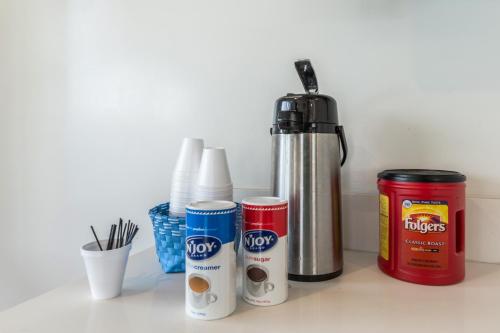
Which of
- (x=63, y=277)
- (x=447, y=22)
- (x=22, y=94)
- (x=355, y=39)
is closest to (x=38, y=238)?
(x=63, y=277)

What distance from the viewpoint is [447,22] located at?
2.27 ft

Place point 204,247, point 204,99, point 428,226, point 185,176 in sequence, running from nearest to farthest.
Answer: point 204,247 → point 428,226 → point 185,176 → point 204,99

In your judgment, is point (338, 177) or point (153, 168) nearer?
point (338, 177)

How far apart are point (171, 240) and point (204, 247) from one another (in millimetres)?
190

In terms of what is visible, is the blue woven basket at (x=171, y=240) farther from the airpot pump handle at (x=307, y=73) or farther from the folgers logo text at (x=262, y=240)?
the airpot pump handle at (x=307, y=73)

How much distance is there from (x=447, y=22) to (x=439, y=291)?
54 cm

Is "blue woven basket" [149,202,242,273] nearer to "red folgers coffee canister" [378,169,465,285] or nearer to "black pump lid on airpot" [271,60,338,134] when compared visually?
"black pump lid on airpot" [271,60,338,134]

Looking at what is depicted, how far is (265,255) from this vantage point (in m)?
0.49

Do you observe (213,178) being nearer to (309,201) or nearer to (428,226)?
(309,201)

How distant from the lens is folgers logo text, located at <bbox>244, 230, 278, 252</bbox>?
492 mm

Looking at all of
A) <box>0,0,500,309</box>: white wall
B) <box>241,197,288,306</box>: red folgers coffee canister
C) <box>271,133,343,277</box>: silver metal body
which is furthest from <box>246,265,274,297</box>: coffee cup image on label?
<box>0,0,500,309</box>: white wall

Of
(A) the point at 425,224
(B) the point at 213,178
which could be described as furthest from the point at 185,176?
(A) the point at 425,224

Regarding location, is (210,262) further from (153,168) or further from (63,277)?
(63,277)

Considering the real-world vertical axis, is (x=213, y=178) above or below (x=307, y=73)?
below
